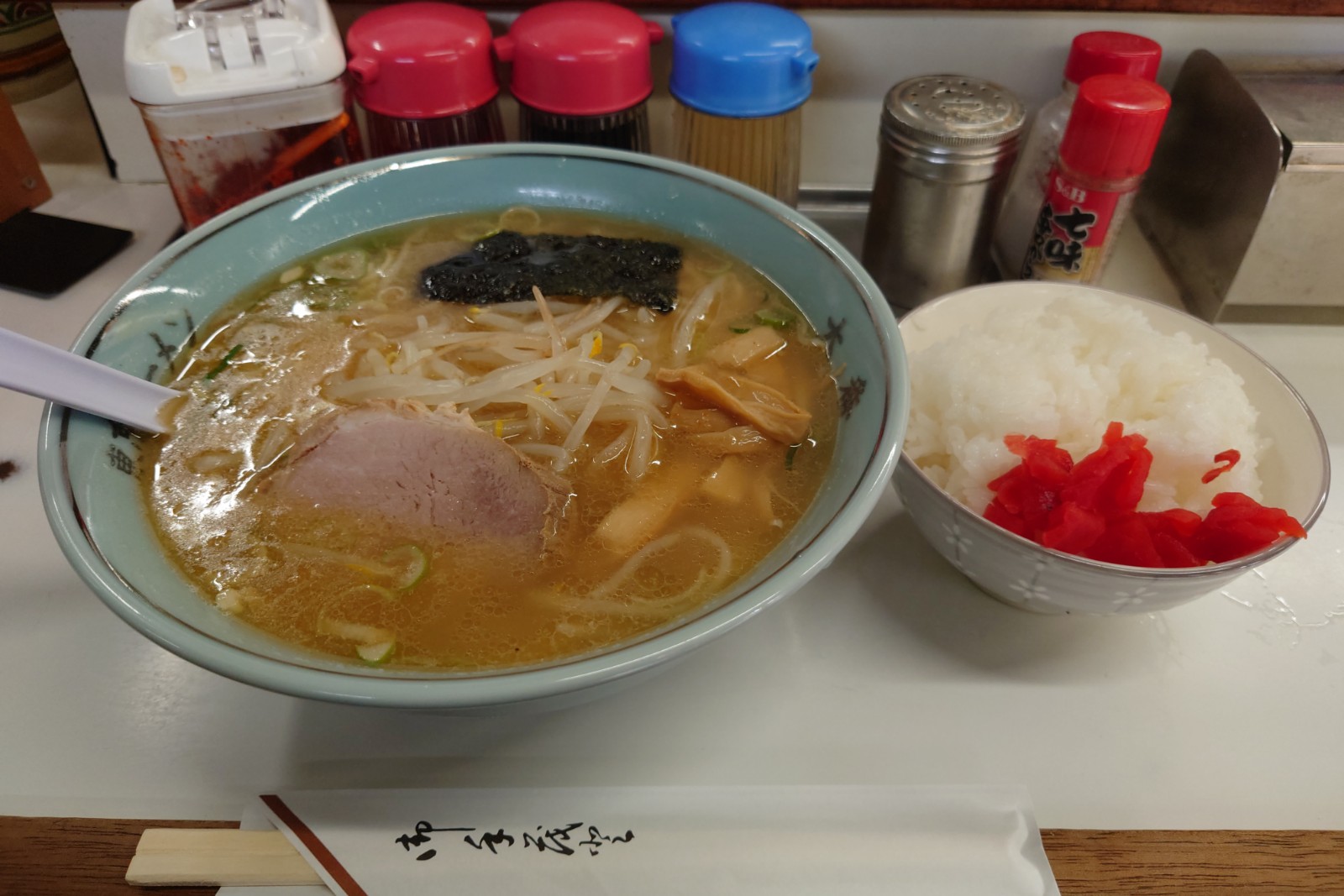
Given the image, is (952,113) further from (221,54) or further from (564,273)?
(221,54)

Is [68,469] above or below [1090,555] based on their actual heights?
above

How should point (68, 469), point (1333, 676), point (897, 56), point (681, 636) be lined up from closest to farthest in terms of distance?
1. point (681, 636)
2. point (68, 469)
3. point (1333, 676)
4. point (897, 56)

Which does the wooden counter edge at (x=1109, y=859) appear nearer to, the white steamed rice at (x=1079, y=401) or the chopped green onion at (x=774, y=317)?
the white steamed rice at (x=1079, y=401)

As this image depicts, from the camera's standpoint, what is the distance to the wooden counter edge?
0.96m

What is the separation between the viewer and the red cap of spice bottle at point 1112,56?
1.56 meters

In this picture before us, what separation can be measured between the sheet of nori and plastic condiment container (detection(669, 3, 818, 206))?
0.98 ft

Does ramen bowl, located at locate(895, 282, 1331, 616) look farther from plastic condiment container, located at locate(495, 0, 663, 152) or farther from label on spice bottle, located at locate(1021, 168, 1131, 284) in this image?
plastic condiment container, located at locate(495, 0, 663, 152)

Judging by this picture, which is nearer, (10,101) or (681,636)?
Result: (681,636)

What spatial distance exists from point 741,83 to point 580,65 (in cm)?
30

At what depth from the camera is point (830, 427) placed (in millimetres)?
1216

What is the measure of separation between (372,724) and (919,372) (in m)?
0.94

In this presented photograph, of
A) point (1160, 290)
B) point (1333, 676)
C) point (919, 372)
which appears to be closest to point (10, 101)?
point (919, 372)

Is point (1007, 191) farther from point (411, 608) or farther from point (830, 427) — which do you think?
point (411, 608)

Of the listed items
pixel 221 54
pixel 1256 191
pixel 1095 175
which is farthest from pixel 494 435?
pixel 1256 191
